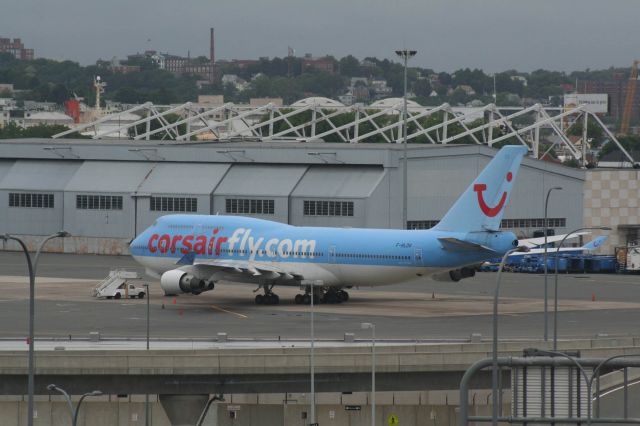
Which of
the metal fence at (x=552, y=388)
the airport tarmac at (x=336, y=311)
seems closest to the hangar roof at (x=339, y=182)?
the airport tarmac at (x=336, y=311)

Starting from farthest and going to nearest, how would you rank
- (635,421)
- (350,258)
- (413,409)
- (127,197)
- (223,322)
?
(127,197) < (350,258) < (223,322) < (413,409) < (635,421)

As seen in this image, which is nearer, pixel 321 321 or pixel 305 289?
pixel 321 321

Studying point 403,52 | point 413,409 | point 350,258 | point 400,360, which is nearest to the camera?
point 400,360

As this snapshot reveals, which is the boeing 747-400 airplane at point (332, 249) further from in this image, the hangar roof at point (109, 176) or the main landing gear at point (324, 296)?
the hangar roof at point (109, 176)

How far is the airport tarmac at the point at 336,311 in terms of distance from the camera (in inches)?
3029

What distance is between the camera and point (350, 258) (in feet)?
291

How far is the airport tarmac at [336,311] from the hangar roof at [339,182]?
48.7ft

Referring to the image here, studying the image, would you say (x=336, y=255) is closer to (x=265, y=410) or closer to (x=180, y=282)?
(x=180, y=282)

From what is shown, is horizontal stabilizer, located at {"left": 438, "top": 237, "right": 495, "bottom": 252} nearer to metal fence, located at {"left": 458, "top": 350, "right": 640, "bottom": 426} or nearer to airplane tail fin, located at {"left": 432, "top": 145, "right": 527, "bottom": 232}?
airplane tail fin, located at {"left": 432, "top": 145, "right": 527, "bottom": 232}

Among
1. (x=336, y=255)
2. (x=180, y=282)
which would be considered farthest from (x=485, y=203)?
(x=180, y=282)

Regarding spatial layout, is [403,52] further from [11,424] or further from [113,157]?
[11,424]

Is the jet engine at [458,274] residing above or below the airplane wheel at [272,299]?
above

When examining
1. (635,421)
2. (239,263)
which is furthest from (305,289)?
(635,421)

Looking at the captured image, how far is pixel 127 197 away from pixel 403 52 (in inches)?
1078
